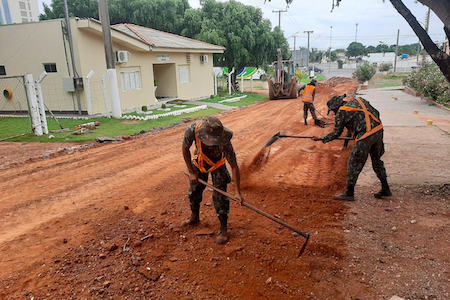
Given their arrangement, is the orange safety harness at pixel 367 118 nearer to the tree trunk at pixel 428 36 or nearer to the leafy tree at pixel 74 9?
the tree trunk at pixel 428 36

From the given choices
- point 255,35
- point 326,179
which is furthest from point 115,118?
point 255,35

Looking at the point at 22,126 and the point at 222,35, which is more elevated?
the point at 222,35

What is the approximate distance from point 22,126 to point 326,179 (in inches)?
454

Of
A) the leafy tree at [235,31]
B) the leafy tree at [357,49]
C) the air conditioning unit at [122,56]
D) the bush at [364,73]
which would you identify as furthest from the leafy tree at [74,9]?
the leafy tree at [357,49]

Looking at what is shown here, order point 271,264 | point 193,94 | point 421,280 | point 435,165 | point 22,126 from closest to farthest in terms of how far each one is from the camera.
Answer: point 421,280
point 271,264
point 435,165
point 22,126
point 193,94

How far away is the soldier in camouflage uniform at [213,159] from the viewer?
3559 mm

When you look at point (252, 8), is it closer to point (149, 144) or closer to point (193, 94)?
point (193, 94)

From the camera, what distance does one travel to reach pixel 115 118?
46.6 ft

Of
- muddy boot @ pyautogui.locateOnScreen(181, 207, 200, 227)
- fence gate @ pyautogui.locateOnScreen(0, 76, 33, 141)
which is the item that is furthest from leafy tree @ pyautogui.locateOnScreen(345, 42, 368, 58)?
muddy boot @ pyautogui.locateOnScreen(181, 207, 200, 227)

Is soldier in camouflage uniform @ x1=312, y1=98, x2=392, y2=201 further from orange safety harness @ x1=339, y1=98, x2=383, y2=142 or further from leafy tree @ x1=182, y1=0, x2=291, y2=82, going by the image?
leafy tree @ x1=182, y1=0, x2=291, y2=82

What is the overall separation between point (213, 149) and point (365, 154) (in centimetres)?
254

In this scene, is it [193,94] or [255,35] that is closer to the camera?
[193,94]

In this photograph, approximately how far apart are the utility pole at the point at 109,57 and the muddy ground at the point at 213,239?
738 cm

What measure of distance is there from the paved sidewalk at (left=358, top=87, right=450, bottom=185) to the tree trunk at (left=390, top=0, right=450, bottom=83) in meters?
1.97
